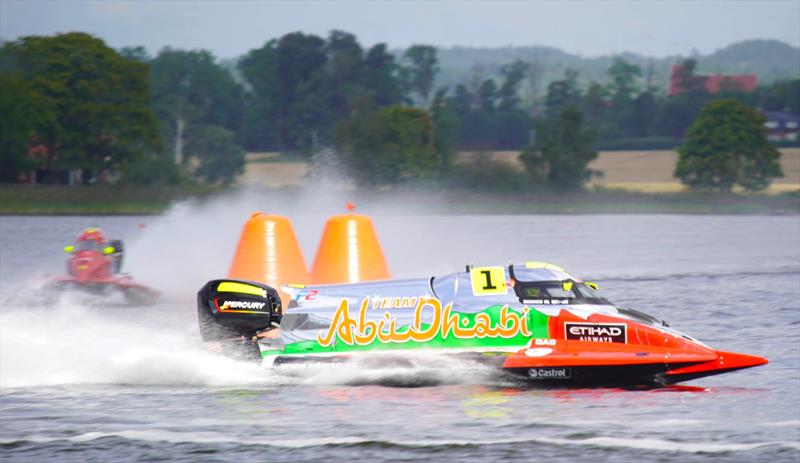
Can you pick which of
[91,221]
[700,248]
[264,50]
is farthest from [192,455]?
[264,50]

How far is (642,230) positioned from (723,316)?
65.5 feet

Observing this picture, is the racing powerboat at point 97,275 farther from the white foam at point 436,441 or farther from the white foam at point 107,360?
the white foam at point 436,441

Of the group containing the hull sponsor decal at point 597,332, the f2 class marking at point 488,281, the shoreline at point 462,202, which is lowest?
the shoreline at point 462,202

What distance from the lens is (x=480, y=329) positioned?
9.86 meters

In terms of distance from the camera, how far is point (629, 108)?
82.4 m

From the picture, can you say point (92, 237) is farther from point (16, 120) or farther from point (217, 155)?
point (217, 155)

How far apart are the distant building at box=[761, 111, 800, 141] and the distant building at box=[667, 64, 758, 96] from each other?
9.26 meters

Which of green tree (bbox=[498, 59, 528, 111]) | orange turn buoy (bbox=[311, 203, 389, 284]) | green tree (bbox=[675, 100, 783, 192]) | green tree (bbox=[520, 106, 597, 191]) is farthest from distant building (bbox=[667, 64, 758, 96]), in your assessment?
orange turn buoy (bbox=[311, 203, 389, 284])

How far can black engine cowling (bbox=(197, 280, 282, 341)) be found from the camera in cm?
1023

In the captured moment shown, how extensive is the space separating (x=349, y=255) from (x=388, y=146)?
3660cm

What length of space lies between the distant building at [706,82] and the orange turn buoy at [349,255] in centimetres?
7453

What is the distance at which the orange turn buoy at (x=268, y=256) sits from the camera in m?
13.4

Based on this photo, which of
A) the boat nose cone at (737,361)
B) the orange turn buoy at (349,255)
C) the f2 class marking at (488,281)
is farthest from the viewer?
the orange turn buoy at (349,255)

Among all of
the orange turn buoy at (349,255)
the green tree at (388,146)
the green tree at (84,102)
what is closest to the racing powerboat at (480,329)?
the orange turn buoy at (349,255)
